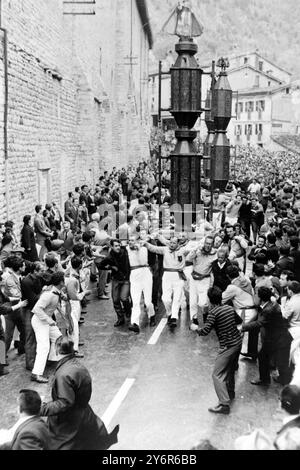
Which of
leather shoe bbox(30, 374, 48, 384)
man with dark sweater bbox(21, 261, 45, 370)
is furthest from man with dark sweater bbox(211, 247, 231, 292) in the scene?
leather shoe bbox(30, 374, 48, 384)

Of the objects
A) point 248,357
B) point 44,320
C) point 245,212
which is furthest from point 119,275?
point 245,212

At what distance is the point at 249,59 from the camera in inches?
3278

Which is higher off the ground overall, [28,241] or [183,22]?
[183,22]

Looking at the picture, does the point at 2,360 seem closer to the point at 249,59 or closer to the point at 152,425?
the point at 152,425

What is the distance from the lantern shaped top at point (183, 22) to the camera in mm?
9977

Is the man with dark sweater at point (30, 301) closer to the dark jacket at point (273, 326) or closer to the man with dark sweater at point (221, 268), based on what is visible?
the dark jacket at point (273, 326)

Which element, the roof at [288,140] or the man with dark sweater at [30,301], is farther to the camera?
the roof at [288,140]

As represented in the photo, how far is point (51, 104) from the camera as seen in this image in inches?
782

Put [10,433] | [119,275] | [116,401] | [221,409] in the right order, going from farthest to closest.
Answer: [119,275] → [116,401] → [221,409] → [10,433]

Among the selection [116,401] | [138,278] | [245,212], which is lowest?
[116,401]

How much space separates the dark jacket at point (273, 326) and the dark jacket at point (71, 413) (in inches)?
116

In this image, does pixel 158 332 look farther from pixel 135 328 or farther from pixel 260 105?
pixel 260 105

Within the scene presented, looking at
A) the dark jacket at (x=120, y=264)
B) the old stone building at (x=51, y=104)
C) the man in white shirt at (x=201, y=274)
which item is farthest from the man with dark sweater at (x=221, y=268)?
the old stone building at (x=51, y=104)

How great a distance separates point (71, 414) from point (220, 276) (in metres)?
5.13
